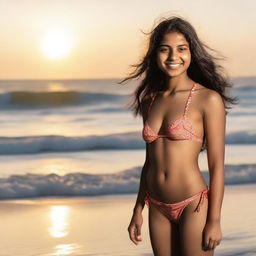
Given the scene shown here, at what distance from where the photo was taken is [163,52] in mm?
2656

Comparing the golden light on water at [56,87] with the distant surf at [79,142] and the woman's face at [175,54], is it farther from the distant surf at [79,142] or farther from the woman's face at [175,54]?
the woman's face at [175,54]

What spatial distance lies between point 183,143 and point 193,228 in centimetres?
26

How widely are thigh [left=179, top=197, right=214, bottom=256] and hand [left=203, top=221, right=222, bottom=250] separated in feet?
0.07

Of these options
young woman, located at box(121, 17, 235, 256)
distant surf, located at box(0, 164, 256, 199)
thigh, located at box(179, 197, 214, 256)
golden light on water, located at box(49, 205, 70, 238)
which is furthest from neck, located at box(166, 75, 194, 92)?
distant surf, located at box(0, 164, 256, 199)

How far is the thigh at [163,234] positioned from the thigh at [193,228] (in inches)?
2.1

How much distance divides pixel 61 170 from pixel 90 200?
56.6 inches

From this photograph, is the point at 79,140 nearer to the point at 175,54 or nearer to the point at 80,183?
the point at 80,183

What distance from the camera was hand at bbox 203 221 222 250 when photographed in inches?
100.0

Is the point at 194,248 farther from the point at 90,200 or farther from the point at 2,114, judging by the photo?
the point at 2,114

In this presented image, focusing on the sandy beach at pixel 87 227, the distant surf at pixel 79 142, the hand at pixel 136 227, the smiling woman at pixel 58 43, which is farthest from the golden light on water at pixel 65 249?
the smiling woman at pixel 58 43

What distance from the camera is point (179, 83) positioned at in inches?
106

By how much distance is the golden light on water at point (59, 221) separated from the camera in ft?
16.0

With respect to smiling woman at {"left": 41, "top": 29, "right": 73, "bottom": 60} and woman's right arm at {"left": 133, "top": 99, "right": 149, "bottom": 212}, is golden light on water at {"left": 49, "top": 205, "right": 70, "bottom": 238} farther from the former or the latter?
smiling woman at {"left": 41, "top": 29, "right": 73, "bottom": 60}

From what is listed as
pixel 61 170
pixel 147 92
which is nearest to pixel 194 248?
pixel 147 92
